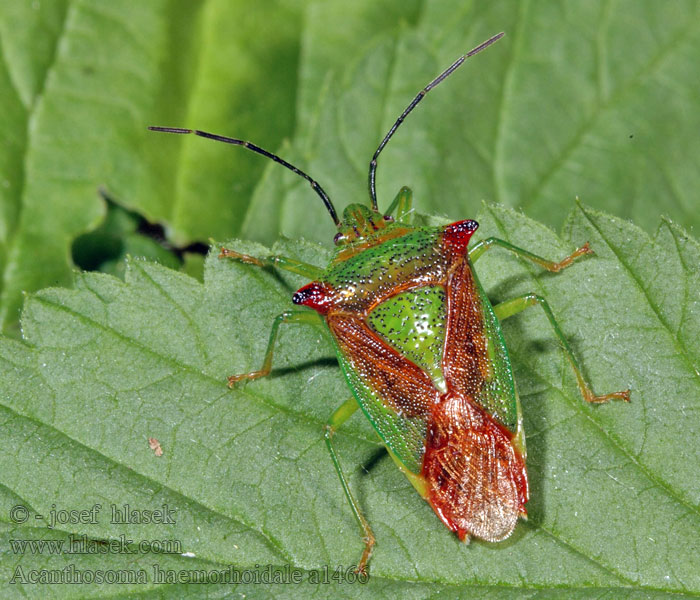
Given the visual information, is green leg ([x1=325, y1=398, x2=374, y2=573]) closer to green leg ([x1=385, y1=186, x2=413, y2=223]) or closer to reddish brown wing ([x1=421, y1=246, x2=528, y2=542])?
reddish brown wing ([x1=421, y1=246, x2=528, y2=542])

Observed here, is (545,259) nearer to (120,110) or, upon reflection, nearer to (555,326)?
(555,326)

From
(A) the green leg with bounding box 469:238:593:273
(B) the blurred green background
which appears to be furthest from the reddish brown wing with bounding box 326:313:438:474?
(B) the blurred green background

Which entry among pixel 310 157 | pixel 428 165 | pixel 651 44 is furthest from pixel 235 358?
pixel 651 44

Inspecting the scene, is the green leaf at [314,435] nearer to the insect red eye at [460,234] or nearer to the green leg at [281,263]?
the green leg at [281,263]

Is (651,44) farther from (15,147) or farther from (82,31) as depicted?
(15,147)

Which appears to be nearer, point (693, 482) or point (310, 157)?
point (693, 482)

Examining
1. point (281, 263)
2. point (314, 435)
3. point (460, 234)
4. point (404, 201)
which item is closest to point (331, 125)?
point (404, 201)

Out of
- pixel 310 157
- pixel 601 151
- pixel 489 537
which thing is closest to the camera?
pixel 489 537
